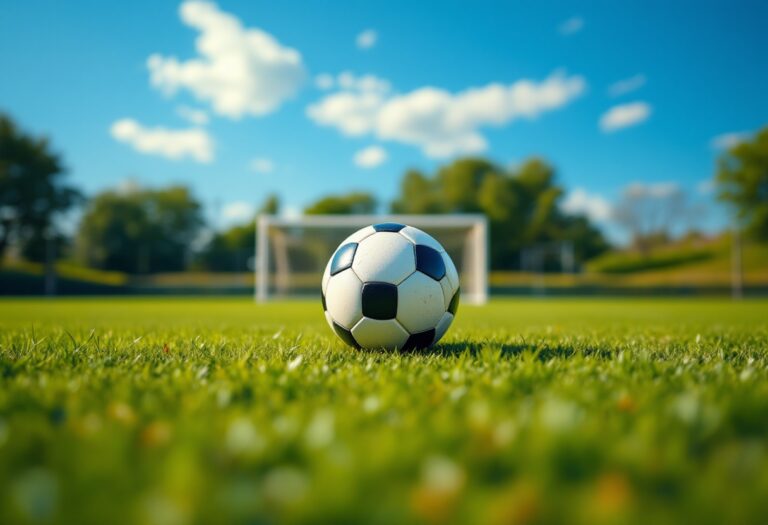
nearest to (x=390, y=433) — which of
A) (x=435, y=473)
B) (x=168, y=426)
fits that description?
(x=435, y=473)

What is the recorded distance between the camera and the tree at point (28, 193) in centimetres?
3800

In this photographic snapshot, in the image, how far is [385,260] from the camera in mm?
3164

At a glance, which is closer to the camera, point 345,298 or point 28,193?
point 345,298

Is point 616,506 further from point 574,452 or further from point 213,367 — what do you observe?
point 213,367

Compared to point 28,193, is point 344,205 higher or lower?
higher

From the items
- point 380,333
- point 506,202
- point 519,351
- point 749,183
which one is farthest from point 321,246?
point 506,202

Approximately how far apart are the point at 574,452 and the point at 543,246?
61.9 m

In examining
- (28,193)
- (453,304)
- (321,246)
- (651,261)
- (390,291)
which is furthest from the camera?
(651,261)

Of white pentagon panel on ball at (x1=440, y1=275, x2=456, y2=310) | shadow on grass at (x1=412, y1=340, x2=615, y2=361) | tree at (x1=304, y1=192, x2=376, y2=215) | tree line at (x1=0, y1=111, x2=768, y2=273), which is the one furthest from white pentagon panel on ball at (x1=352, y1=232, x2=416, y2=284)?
tree at (x1=304, y1=192, x2=376, y2=215)

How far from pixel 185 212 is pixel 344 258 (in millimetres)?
65172

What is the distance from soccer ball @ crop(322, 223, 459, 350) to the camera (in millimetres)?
3127

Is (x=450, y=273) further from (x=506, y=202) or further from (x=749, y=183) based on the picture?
(x=506, y=202)

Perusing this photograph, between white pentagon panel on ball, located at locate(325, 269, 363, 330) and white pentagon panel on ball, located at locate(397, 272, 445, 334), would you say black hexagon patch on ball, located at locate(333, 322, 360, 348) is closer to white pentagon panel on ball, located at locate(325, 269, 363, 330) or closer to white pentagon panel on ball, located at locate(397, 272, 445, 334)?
white pentagon panel on ball, located at locate(325, 269, 363, 330)

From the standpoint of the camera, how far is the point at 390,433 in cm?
130
